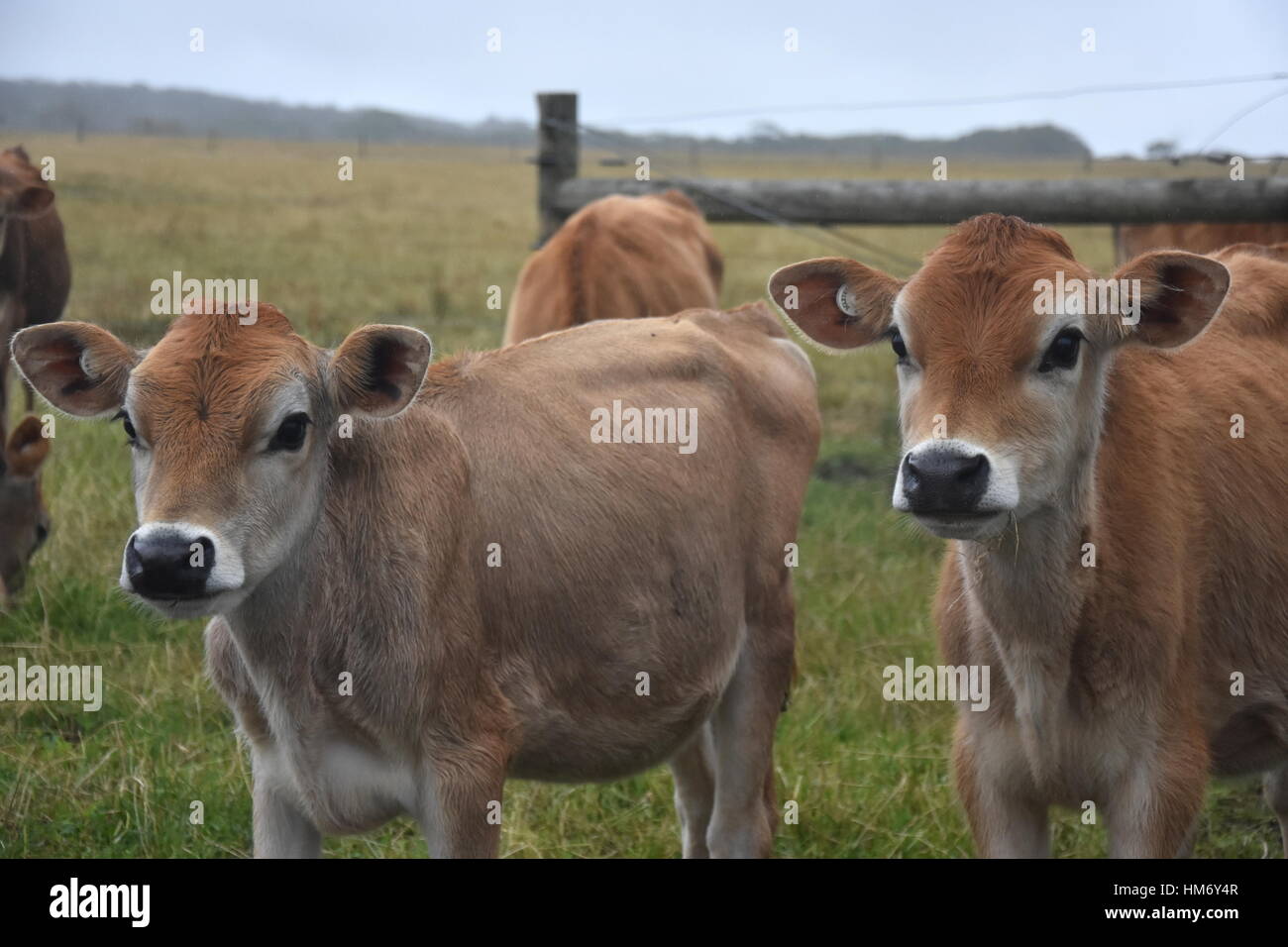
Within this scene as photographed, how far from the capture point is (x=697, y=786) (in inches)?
209

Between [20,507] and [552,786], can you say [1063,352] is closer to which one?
[552,786]

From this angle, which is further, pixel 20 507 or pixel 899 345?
pixel 20 507

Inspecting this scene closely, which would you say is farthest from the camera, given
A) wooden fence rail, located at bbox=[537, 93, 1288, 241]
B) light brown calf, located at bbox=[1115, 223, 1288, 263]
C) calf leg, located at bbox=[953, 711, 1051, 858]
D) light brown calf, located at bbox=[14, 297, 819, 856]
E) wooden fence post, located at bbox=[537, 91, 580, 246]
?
wooden fence post, located at bbox=[537, 91, 580, 246]

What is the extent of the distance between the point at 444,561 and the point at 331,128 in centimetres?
8721

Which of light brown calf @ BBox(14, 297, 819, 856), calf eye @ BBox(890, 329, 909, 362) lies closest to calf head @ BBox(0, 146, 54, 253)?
light brown calf @ BBox(14, 297, 819, 856)

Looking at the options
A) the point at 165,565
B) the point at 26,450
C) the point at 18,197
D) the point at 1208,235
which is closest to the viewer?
the point at 165,565

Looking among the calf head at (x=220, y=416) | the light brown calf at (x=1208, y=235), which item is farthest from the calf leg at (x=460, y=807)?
the light brown calf at (x=1208, y=235)

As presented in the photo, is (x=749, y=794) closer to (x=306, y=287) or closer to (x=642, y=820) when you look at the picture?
(x=642, y=820)

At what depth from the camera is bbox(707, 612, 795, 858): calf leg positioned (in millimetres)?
4805

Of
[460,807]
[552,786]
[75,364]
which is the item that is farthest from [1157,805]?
[75,364]

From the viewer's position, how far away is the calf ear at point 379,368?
12.6 feet

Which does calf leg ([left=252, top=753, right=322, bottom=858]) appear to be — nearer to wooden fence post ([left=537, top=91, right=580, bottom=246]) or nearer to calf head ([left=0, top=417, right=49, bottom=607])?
calf head ([left=0, top=417, right=49, bottom=607])

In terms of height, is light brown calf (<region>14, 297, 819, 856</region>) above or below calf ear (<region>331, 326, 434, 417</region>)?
below

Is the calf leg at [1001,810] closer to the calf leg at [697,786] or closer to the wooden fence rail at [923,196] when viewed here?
the calf leg at [697,786]
